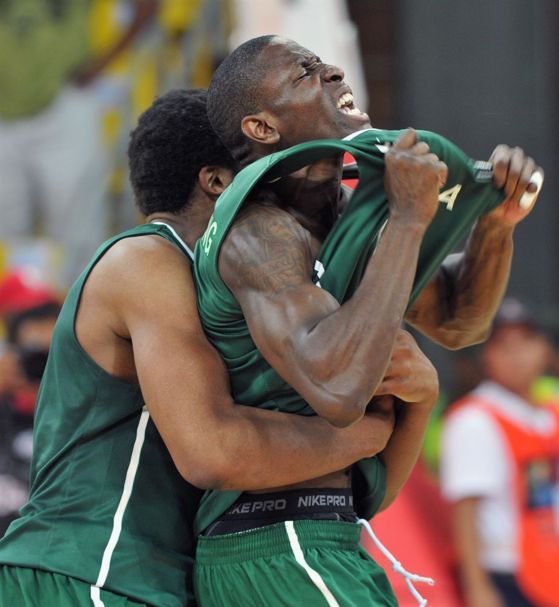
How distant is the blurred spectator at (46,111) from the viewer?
25.8 feet

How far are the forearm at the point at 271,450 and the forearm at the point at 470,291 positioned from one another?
2.04 feet

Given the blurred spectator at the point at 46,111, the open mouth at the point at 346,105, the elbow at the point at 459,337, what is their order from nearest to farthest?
the open mouth at the point at 346,105 → the elbow at the point at 459,337 → the blurred spectator at the point at 46,111

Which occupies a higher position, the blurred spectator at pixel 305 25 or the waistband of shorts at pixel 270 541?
the waistband of shorts at pixel 270 541

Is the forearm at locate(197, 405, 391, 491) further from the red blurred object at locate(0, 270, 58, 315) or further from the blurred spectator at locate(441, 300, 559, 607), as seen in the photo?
the red blurred object at locate(0, 270, 58, 315)

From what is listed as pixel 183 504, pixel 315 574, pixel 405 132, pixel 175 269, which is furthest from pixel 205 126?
pixel 315 574

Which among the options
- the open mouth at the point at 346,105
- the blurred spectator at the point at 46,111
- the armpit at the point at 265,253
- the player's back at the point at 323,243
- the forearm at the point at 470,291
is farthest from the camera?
the blurred spectator at the point at 46,111

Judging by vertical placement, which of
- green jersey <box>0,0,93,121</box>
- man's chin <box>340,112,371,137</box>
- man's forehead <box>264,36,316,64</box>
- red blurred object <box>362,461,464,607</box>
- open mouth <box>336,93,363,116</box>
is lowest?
red blurred object <box>362,461,464,607</box>

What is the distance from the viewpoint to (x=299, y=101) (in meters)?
2.99

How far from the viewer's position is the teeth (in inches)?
119

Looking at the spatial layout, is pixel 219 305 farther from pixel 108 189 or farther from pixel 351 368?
pixel 108 189

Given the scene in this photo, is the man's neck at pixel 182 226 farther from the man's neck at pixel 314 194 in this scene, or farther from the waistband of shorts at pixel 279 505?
the waistband of shorts at pixel 279 505

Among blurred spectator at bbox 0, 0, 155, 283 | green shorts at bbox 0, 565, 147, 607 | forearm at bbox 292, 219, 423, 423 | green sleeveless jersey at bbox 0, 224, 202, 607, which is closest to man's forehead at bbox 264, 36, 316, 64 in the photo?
green sleeveless jersey at bbox 0, 224, 202, 607

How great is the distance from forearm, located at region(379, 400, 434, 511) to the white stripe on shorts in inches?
16.4

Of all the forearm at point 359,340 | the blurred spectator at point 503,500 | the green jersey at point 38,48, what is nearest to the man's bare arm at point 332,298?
the forearm at point 359,340
